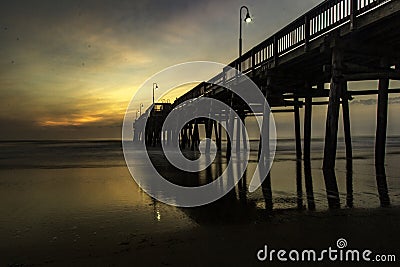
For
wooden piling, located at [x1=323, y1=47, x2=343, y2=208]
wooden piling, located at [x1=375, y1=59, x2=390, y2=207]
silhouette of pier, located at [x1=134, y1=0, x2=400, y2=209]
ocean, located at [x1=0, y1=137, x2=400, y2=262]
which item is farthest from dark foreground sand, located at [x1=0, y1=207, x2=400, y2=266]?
wooden piling, located at [x1=375, y1=59, x2=390, y2=207]

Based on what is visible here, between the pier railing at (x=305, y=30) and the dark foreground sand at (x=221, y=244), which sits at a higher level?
the pier railing at (x=305, y=30)

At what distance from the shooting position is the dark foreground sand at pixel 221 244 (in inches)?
161

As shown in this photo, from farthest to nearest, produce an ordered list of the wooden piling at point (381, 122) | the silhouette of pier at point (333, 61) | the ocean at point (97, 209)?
the wooden piling at point (381, 122)
the silhouette of pier at point (333, 61)
the ocean at point (97, 209)

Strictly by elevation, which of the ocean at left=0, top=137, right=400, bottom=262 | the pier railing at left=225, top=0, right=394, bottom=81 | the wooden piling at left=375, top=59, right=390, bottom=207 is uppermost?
the pier railing at left=225, top=0, right=394, bottom=81

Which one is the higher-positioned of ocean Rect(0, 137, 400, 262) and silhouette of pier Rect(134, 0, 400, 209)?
silhouette of pier Rect(134, 0, 400, 209)

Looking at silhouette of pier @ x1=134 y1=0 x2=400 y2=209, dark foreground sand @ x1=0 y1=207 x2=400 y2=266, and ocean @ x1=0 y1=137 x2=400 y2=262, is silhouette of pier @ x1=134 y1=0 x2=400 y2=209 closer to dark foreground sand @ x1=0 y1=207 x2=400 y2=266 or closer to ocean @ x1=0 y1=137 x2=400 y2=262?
ocean @ x1=0 y1=137 x2=400 y2=262

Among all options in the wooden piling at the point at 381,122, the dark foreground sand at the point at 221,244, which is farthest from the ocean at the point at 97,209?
the wooden piling at the point at 381,122

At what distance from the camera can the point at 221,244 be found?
4.60 metres

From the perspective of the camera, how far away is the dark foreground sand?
4098 millimetres

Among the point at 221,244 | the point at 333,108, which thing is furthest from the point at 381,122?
the point at 221,244

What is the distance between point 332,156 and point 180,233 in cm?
876

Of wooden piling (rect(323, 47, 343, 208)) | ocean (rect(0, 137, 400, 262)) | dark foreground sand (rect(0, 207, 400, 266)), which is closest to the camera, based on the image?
dark foreground sand (rect(0, 207, 400, 266))

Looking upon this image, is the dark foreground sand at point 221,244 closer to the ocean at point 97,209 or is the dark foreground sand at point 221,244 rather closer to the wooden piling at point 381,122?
the ocean at point 97,209

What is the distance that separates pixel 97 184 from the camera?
1177 centimetres
